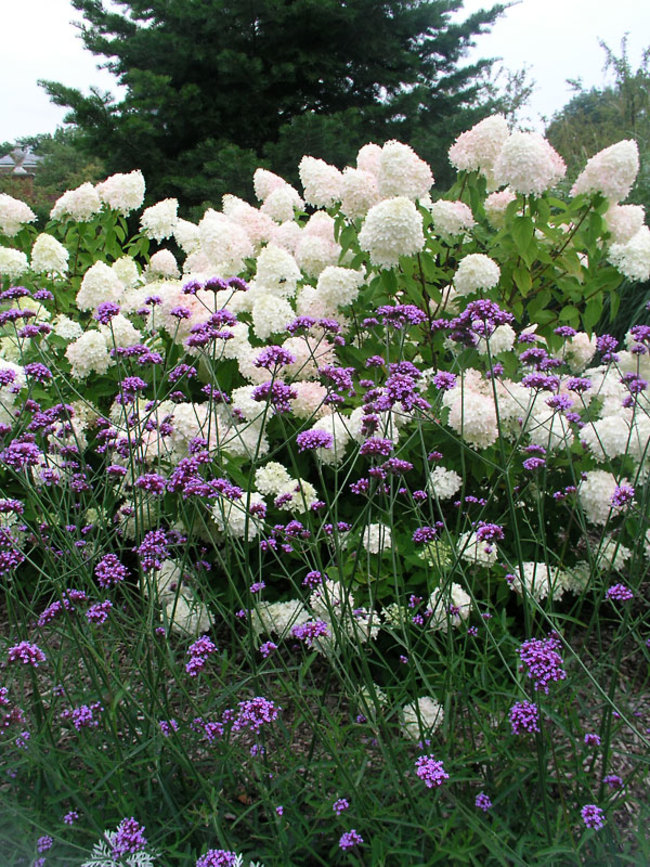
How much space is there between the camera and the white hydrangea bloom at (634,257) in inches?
151

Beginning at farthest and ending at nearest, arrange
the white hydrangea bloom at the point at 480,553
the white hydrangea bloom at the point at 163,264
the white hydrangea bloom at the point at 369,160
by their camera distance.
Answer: the white hydrangea bloom at the point at 163,264 < the white hydrangea bloom at the point at 369,160 < the white hydrangea bloom at the point at 480,553

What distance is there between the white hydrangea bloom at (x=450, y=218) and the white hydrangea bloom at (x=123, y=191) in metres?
2.73

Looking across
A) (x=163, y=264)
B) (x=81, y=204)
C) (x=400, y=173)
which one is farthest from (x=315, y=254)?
(x=81, y=204)

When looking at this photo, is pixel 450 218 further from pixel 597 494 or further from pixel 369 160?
pixel 597 494

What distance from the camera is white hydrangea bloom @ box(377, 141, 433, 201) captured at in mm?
3881

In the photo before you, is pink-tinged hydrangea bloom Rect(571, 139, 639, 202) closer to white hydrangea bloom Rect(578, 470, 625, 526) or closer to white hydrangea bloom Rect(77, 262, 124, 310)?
white hydrangea bloom Rect(578, 470, 625, 526)

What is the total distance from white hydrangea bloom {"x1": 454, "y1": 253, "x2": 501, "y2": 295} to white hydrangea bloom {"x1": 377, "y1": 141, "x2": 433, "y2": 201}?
2.13 feet

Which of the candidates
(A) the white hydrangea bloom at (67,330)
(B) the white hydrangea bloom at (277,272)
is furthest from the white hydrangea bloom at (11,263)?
(B) the white hydrangea bloom at (277,272)

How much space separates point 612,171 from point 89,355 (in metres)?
2.91

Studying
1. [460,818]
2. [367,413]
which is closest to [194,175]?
[367,413]

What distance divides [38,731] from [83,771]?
0.18 metres

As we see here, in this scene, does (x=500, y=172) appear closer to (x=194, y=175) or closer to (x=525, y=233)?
(x=525, y=233)

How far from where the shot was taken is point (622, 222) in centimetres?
403

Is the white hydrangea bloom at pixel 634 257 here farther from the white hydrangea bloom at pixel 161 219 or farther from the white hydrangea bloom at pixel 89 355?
the white hydrangea bloom at pixel 161 219
